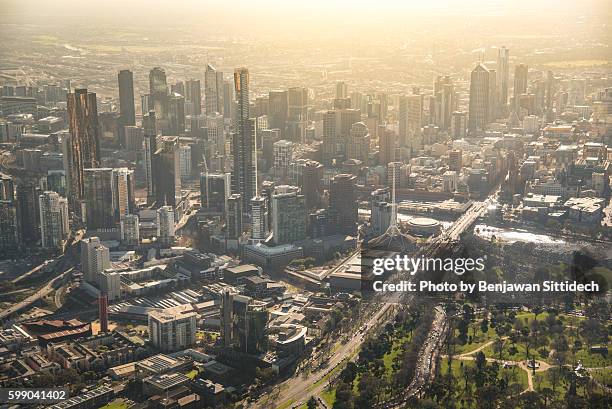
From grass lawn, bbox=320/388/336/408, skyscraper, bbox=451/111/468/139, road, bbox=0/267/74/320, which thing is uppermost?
skyscraper, bbox=451/111/468/139

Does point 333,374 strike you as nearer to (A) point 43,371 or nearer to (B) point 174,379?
(B) point 174,379

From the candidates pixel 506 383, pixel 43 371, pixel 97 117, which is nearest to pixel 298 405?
pixel 506 383

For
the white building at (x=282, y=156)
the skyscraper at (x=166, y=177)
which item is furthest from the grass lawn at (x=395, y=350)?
the white building at (x=282, y=156)

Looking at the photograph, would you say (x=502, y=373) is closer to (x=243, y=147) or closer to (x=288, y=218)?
(x=288, y=218)

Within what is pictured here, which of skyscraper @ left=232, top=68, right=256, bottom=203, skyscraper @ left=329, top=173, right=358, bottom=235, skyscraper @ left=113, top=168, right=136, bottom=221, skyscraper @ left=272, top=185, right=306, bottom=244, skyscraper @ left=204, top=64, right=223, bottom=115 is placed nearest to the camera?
skyscraper @ left=272, top=185, right=306, bottom=244

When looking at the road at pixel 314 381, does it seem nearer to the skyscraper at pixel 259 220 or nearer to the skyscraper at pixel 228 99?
the skyscraper at pixel 259 220

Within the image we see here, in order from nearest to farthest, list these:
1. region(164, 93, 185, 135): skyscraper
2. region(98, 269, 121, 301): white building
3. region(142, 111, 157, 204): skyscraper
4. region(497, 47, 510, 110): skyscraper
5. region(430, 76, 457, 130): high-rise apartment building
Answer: region(98, 269, 121, 301): white building
region(142, 111, 157, 204): skyscraper
region(164, 93, 185, 135): skyscraper
region(497, 47, 510, 110): skyscraper
region(430, 76, 457, 130): high-rise apartment building

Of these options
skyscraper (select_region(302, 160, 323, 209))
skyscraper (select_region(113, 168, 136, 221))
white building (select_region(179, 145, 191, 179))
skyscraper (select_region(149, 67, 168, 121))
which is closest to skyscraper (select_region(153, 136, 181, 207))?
skyscraper (select_region(113, 168, 136, 221))

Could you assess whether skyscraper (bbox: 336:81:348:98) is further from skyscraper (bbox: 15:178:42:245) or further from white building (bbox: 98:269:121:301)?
white building (bbox: 98:269:121:301)
